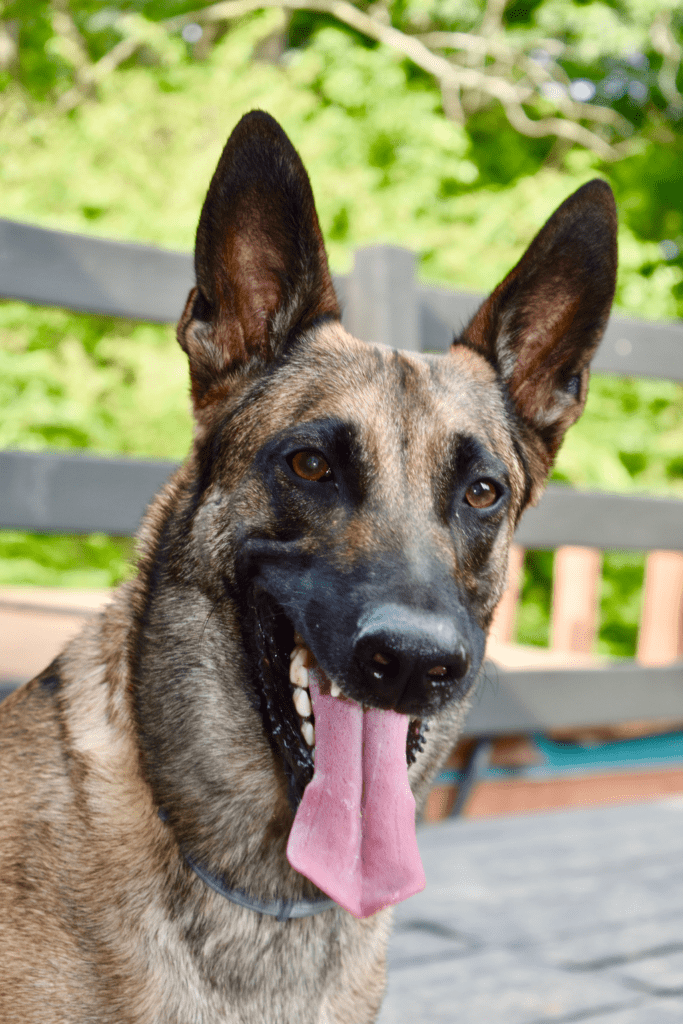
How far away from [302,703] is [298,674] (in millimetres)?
51

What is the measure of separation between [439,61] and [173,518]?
27.8 feet

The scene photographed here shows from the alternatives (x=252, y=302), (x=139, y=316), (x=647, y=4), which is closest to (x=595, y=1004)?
(x=252, y=302)

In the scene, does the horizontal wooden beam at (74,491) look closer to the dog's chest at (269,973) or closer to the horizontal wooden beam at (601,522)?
the dog's chest at (269,973)

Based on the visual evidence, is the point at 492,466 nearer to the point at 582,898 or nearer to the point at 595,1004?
the point at 595,1004

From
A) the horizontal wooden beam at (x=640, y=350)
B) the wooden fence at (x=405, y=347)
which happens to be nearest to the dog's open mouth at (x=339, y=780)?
the wooden fence at (x=405, y=347)

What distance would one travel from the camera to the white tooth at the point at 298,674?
156cm

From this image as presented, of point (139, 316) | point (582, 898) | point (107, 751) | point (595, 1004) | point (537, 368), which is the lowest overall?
point (582, 898)

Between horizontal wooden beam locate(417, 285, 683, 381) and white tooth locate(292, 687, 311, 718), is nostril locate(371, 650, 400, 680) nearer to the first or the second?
white tooth locate(292, 687, 311, 718)

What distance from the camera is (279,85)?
7.47 m

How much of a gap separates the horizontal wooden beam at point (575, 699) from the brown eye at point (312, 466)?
1791 millimetres

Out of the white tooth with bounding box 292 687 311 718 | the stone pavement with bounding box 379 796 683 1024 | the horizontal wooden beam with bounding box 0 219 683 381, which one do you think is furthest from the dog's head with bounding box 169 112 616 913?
the stone pavement with bounding box 379 796 683 1024

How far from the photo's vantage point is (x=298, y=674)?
157cm

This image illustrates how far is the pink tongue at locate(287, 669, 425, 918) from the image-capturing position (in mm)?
1454

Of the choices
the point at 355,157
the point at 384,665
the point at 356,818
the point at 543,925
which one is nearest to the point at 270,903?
the point at 356,818
